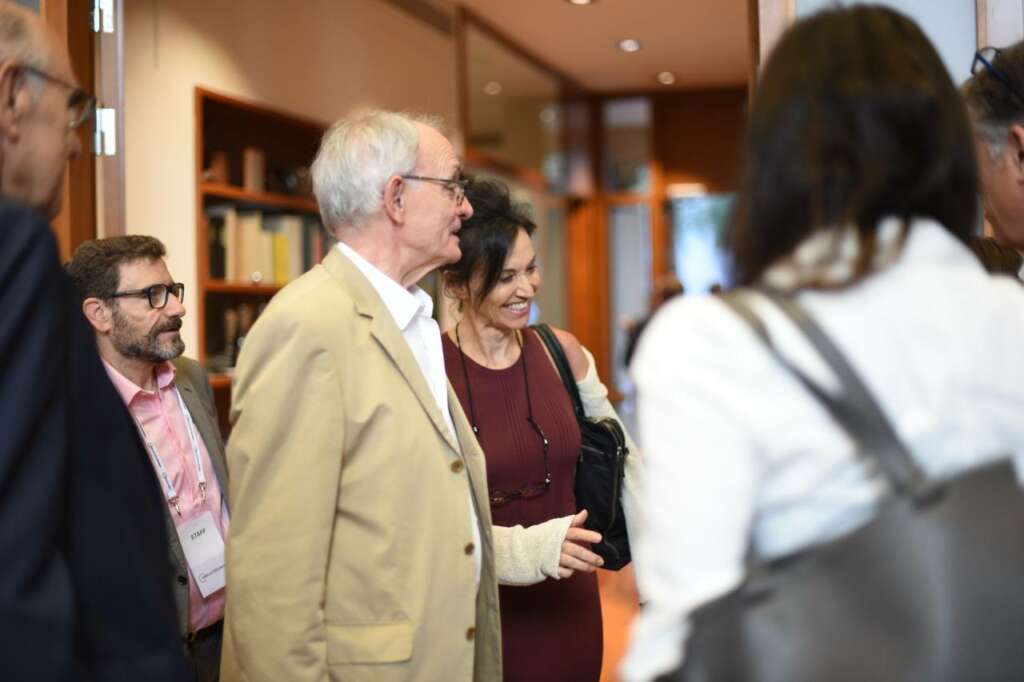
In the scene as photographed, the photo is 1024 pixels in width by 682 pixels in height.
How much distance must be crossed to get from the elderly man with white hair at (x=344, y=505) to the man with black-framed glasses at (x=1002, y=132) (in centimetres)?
99

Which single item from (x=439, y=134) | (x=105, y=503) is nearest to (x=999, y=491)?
(x=105, y=503)

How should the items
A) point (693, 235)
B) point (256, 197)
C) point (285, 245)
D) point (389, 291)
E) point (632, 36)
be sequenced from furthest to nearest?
point (693, 235) < point (632, 36) < point (285, 245) < point (256, 197) < point (389, 291)

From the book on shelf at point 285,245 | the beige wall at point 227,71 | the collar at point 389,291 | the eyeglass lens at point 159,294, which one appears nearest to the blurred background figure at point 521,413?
the collar at point 389,291

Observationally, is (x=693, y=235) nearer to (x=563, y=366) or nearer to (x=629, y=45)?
(x=629, y=45)

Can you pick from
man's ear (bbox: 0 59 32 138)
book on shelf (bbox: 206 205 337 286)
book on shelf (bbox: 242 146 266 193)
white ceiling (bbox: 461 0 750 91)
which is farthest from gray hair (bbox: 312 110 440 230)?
white ceiling (bbox: 461 0 750 91)

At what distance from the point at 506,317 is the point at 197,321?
2.43 meters

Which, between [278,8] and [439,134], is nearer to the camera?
[439,134]

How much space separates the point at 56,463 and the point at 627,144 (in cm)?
908

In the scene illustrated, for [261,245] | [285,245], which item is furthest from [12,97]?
[285,245]

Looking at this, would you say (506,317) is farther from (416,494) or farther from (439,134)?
(416,494)

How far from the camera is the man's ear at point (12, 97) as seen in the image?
1.17m

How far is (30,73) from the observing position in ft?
3.94

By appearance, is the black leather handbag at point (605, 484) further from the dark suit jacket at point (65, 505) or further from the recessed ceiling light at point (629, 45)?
the recessed ceiling light at point (629, 45)

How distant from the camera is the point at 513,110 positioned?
797 cm
